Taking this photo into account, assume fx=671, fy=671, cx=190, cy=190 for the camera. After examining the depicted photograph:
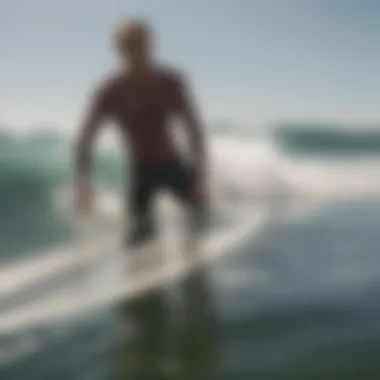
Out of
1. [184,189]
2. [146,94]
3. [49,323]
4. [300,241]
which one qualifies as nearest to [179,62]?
[146,94]

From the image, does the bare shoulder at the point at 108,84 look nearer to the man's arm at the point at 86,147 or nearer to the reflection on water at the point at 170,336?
the man's arm at the point at 86,147

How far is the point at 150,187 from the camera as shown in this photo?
1113 millimetres

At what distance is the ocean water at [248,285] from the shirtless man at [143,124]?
0.10ft

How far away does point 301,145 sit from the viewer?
1118 mm

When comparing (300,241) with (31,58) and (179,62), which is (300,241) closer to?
(179,62)

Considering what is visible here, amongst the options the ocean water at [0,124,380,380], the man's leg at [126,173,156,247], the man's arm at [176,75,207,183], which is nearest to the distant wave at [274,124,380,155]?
the ocean water at [0,124,380,380]

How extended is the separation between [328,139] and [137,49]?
1.18 ft

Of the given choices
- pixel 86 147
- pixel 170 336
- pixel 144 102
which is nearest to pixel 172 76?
pixel 144 102

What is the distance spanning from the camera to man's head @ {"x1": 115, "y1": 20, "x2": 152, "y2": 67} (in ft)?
3.61

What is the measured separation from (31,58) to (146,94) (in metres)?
0.21

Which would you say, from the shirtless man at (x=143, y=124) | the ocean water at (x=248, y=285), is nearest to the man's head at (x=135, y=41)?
the shirtless man at (x=143, y=124)

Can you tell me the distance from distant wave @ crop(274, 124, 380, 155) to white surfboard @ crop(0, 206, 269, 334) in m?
0.15

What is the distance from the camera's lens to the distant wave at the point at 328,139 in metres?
1.14

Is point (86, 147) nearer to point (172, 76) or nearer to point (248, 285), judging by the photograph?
point (172, 76)
